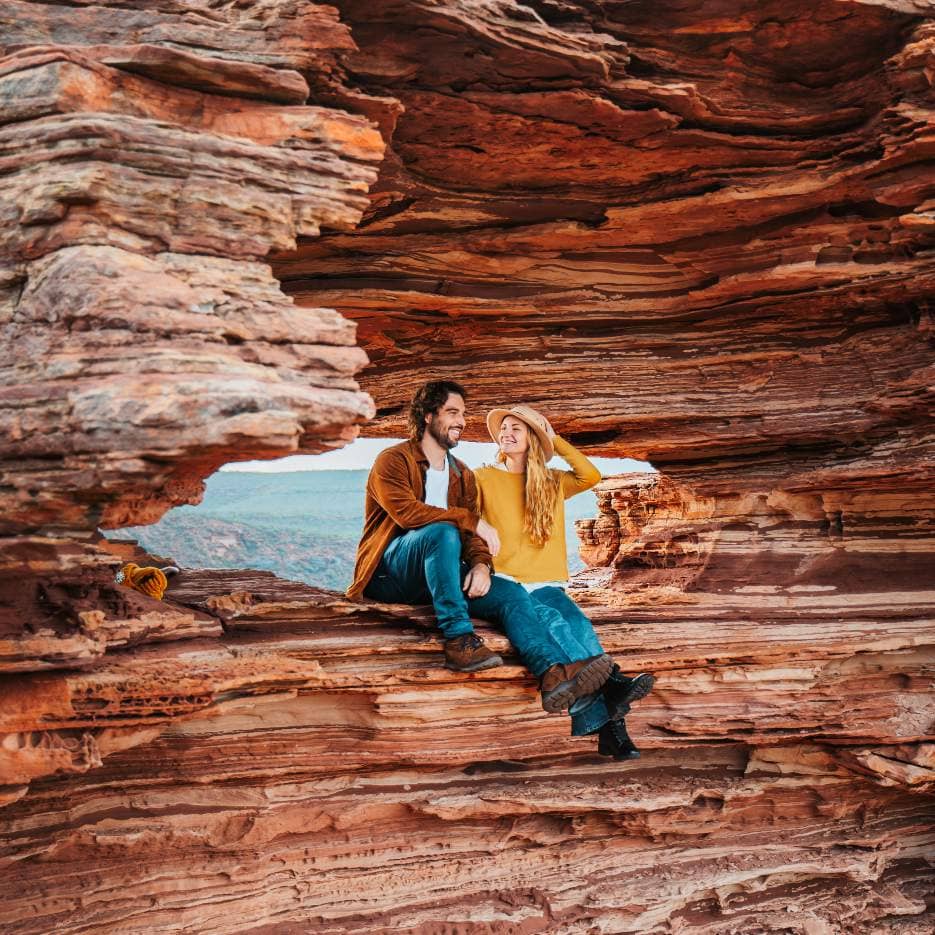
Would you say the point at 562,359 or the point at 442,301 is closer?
the point at 442,301

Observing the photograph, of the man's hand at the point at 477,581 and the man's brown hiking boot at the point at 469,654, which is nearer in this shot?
the man's brown hiking boot at the point at 469,654

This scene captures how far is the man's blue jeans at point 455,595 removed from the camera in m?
7.96

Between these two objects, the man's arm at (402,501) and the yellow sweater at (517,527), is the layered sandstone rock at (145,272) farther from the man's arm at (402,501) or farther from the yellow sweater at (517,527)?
the yellow sweater at (517,527)

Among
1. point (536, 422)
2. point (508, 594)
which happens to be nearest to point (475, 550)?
point (508, 594)

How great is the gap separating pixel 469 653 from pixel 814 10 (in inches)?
218

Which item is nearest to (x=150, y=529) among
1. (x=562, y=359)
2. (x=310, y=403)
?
(x=562, y=359)

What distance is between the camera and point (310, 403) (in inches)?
244

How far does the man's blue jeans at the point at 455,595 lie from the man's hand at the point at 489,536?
275 mm

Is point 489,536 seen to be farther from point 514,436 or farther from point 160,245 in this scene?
point 160,245

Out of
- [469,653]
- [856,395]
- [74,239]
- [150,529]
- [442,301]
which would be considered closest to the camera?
[74,239]

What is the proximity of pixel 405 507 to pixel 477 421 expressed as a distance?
2601 millimetres

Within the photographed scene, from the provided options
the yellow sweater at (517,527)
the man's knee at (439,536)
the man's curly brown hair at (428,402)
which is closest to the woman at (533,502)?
the yellow sweater at (517,527)

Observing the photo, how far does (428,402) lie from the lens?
8.45 meters

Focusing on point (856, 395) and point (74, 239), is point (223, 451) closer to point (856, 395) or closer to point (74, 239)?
point (74, 239)
